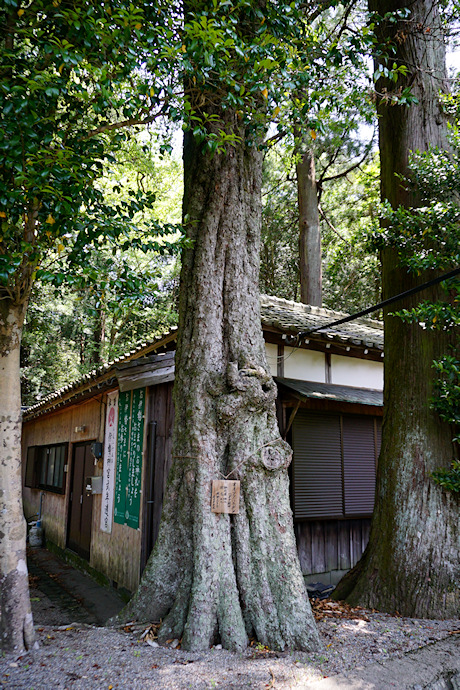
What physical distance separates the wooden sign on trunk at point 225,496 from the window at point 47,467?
30.8ft

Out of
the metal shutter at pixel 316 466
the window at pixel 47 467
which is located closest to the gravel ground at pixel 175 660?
the metal shutter at pixel 316 466

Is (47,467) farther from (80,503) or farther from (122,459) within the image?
(122,459)

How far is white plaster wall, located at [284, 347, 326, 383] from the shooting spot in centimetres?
762

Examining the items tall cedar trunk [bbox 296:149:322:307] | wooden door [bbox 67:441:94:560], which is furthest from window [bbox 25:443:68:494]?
tall cedar trunk [bbox 296:149:322:307]

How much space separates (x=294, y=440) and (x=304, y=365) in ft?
4.12

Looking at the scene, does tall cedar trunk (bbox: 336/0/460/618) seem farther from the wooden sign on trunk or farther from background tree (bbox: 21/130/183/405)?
background tree (bbox: 21/130/183/405)

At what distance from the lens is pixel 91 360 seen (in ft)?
74.0

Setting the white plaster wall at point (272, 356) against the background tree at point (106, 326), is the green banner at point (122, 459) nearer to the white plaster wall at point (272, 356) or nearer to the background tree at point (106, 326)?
the white plaster wall at point (272, 356)

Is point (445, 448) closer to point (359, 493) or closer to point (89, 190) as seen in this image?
point (359, 493)

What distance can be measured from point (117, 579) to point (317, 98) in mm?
7971

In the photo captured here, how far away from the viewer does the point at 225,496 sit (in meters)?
4.36

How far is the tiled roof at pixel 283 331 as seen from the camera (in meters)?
7.10

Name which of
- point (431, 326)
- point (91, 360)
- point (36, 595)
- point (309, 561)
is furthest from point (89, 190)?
point (91, 360)

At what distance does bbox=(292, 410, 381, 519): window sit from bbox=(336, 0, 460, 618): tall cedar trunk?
1.51m
